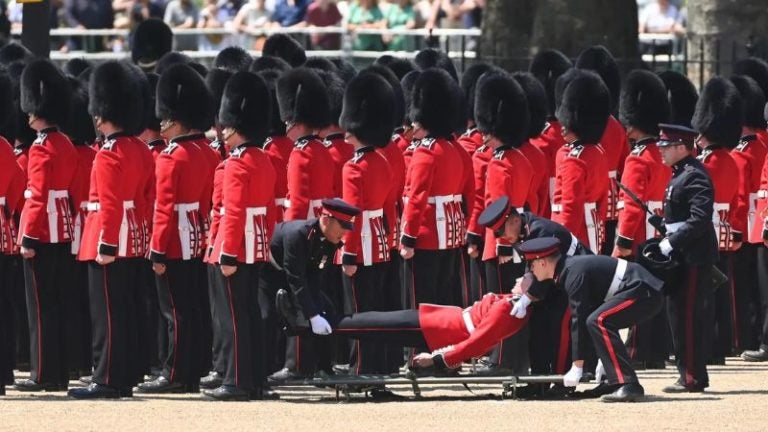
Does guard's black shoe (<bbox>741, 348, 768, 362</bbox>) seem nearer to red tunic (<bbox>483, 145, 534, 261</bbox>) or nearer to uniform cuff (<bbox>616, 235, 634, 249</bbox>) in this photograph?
uniform cuff (<bbox>616, 235, 634, 249</bbox>)

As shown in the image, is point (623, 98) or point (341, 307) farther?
point (623, 98)

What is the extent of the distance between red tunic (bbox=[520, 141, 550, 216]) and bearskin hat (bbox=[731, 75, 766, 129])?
1273 millimetres

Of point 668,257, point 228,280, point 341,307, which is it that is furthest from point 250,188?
point 668,257

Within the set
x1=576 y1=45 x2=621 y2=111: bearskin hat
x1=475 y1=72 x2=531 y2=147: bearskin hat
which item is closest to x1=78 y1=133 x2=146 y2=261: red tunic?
x1=475 y1=72 x2=531 y2=147: bearskin hat

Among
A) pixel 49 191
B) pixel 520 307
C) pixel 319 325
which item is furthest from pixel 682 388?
pixel 49 191

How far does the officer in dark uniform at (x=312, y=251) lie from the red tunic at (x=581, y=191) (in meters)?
1.44

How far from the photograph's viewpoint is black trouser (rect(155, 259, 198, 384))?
11070 mm

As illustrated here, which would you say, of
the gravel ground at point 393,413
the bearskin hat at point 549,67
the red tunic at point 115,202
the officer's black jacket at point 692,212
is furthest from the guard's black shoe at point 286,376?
the bearskin hat at point 549,67

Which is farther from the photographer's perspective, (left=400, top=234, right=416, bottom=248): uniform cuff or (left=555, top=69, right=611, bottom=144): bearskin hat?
(left=555, top=69, right=611, bottom=144): bearskin hat

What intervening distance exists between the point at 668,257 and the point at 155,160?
2.45 metres

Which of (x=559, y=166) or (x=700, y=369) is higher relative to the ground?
(x=559, y=166)

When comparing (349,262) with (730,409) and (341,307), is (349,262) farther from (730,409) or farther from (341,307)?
(730,409)

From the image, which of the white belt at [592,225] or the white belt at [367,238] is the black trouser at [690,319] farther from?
the white belt at [367,238]

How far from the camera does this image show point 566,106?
12258 mm
